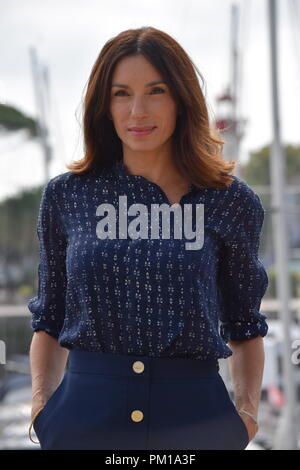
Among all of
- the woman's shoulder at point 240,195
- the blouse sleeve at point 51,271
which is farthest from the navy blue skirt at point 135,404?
the woman's shoulder at point 240,195

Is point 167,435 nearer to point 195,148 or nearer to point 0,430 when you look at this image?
point 195,148

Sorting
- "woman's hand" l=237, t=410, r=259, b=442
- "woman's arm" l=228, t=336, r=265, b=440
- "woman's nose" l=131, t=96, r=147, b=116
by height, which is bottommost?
"woman's hand" l=237, t=410, r=259, b=442

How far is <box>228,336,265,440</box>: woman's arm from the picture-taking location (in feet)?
4.31

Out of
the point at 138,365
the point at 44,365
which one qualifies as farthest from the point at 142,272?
the point at 44,365

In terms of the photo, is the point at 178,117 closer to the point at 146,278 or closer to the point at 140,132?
the point at 140,132

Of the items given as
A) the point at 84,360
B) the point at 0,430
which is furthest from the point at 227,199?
the point at 0,430

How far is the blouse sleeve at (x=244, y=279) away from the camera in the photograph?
4.21ft

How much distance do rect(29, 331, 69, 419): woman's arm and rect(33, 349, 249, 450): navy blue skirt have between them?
0.08m

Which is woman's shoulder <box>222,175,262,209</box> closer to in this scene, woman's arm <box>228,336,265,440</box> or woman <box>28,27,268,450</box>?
woman <box>28,27,268,450</box>

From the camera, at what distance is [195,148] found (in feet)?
4.20

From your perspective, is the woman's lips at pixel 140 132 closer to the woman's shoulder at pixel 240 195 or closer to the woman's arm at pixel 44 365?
the woman's shoulder at pixel 240 195

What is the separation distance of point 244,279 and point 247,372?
5.1 inches

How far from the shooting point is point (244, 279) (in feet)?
4.30

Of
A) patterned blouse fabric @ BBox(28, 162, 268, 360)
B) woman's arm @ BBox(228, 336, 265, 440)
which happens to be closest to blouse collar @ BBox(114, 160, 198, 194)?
patterned blouse fabric @ BBox(28, 162, 268, 360)
